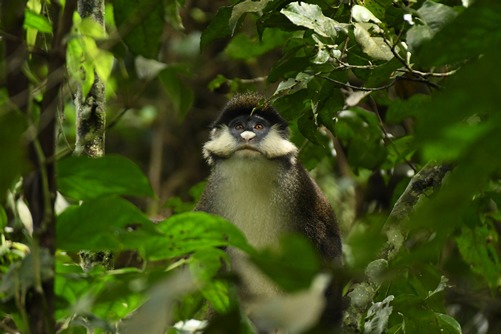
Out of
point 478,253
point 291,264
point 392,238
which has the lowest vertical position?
point 478,253

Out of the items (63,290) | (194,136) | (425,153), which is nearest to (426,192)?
(63,290)

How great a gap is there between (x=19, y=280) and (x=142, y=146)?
260 inches

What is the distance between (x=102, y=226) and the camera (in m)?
1.26

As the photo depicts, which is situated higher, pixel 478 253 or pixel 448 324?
pixel 448 324

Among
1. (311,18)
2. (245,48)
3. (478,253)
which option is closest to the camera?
(311,18)

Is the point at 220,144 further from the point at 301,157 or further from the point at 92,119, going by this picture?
the point at 92,119

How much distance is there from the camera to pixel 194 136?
7734 millimetres

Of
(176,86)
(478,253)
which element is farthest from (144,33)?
(478,253)

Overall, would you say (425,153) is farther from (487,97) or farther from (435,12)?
(435,12)

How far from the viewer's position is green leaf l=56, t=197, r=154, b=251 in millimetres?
1248

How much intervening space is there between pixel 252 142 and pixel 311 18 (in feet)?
5.72

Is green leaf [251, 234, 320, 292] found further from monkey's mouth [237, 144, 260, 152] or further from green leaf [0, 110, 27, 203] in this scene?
monkey's mouth [237, 144, 260, 152]

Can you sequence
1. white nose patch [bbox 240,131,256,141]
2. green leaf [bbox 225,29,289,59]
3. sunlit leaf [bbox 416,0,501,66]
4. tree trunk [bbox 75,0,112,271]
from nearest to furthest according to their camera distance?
sunlit leaf [bbox 416,0,501,66], tree trunk [bbox 75,0,112,271], green leaf [bbox 225,29,289,59], white nose patch [bbox 240,131,256,141]

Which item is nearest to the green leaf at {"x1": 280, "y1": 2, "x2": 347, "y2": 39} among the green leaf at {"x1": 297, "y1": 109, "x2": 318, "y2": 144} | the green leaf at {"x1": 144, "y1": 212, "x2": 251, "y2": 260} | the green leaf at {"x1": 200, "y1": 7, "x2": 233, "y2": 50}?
the green leaf at {"x1": 200, "y1": 7, "x2": 233, "y2": 50}
